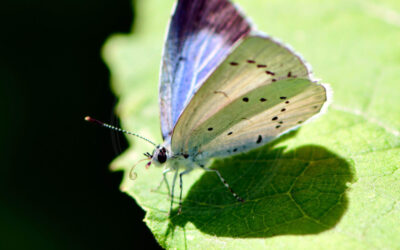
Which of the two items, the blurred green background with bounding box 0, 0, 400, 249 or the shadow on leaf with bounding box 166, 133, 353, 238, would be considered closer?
the shadow on leaf with bounding box 166, 133, 353, 238

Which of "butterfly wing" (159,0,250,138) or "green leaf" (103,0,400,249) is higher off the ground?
"butterfly wing" (159,0,250,138)

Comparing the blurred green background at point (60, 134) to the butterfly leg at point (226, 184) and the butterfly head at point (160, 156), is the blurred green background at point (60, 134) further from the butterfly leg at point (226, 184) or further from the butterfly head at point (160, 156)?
the butterfly leg at point (226, 184)

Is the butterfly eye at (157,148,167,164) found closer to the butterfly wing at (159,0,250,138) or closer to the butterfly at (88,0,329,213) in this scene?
the butterfly at (88,0,329,213)

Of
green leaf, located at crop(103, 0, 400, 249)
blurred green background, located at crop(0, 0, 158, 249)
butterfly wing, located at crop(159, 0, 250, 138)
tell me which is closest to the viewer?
green leaf, located at crop(103, 0, 400, 249)

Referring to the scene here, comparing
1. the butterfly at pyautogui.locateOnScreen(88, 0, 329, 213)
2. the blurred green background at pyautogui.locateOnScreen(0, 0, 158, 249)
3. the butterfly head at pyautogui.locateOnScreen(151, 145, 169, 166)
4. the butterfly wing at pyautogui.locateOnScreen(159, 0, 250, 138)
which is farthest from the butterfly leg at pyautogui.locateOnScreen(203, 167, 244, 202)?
the blurred green background at pyautogui.locateOnScreen(0, 0, 158, 249)

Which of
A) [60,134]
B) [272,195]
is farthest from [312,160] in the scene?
[60,134]

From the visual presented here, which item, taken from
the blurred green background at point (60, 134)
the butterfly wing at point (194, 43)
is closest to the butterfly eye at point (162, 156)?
the butterfly wing at point (194, 43)
